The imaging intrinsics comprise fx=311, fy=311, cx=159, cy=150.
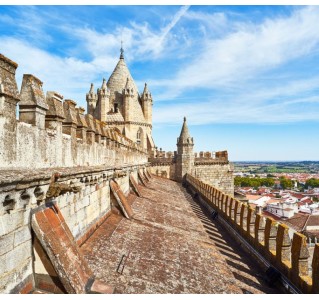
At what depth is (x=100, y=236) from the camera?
7.30 metres

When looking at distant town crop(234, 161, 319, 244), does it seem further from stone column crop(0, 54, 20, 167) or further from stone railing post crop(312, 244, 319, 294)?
stone column crop(0, 54, 20, 167)

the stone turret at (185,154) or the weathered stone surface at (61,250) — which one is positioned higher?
the stone turret at (185,154)

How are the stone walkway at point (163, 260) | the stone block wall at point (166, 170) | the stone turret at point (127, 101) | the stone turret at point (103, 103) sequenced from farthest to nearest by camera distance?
the stone turret at point (127, 101) → the stone turret at point (103, 103) → the stone block wall at point (166, 170) → the stone walkway at point (163, 260)

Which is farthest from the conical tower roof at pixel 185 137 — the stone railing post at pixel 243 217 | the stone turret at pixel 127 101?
the stone railing post at pixel 243 217

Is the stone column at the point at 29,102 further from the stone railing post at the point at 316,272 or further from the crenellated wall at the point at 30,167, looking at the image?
the stone railing post at the point at 316,272

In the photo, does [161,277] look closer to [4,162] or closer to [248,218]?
[4,162]

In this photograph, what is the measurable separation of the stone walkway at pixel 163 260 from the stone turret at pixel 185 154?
22142 mm

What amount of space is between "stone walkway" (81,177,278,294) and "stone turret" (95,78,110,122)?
29.1m

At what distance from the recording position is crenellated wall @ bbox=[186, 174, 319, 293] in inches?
275

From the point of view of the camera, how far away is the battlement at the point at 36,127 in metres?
3.88

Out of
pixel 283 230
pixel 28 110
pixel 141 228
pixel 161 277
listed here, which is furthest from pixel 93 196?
pixel 283 230

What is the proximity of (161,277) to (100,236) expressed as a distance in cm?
199

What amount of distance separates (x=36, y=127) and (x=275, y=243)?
7.87 m

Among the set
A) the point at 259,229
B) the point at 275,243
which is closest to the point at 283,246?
the point at 275,243
